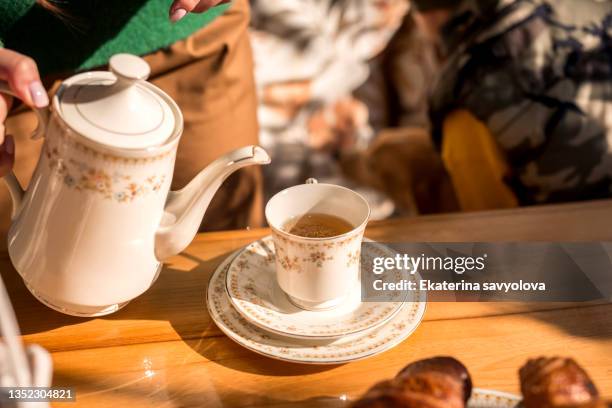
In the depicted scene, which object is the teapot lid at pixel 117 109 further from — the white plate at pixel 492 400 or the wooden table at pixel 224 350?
the white plate at pixel 492 400

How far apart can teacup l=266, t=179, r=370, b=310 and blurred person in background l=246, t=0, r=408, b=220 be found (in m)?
0.87

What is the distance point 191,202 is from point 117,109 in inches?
5.2

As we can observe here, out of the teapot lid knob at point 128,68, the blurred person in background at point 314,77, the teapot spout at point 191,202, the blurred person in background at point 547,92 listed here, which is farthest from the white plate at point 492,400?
the blurred person in background at point 314,77

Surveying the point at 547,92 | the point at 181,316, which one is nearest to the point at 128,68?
the point at 181,316

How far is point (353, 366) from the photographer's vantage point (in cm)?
65

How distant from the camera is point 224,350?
2.20ft

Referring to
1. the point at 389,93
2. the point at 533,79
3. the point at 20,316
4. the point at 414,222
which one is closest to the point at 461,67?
the point at 533,79

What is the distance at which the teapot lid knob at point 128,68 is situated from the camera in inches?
22.2

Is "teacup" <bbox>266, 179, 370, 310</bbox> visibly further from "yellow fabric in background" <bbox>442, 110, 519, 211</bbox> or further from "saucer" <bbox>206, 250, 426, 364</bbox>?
"yellow fabric in background" <bbox>442, 110, 519, 211</bbox>

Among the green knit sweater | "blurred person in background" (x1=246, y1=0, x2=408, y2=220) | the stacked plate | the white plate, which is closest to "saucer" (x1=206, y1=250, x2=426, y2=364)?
the stacked plate

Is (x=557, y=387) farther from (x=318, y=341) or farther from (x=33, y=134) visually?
(x=33, y=134)

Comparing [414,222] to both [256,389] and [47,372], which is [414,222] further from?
[47,372]

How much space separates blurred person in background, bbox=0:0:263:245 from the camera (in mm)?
858

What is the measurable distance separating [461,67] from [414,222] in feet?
1.35
